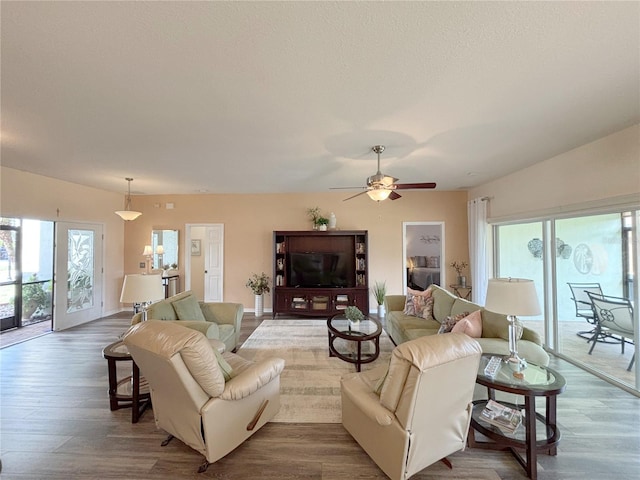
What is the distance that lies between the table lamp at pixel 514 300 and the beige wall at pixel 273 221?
155 inches

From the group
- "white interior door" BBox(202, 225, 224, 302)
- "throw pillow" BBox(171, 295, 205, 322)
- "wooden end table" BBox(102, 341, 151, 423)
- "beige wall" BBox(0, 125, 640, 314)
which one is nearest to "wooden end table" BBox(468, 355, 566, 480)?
"wooden end table" BBox(102, 341, 151, 423)

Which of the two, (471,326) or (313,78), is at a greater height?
(313,78)

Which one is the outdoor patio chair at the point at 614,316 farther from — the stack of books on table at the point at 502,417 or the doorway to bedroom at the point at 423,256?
the doorway to bedroom at the point at 423,256

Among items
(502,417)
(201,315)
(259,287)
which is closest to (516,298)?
(502,417)

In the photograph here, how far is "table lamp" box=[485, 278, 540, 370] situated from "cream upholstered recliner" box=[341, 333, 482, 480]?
1.98 ft

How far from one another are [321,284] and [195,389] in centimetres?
421

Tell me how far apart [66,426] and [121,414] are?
0.40m

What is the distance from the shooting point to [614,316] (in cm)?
318

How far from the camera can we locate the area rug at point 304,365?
98.5 inches

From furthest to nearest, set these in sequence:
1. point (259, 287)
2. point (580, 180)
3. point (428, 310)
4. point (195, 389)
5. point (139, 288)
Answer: point (259, 287) → point (428, 310) → point (580, 180) → point (139, 288) → point (195, 389)

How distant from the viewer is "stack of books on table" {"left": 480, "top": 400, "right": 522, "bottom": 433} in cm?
198

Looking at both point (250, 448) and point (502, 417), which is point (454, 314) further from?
point (250, 448)

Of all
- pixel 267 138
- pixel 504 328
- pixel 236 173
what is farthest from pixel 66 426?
pixel 504 328

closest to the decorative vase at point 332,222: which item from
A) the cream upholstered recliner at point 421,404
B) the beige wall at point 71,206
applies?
the cream upholstered recliner at point 421,404
